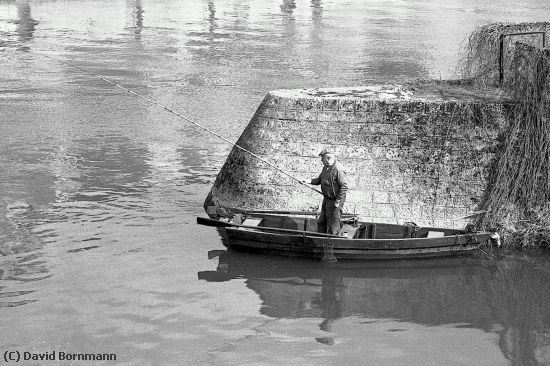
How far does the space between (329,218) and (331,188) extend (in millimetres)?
608

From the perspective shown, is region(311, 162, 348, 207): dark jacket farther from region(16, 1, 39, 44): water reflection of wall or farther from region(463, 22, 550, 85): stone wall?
region(16, 1, 39, 44): water reflection of wall

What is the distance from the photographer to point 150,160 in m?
21.4

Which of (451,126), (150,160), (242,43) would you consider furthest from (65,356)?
(242,43)

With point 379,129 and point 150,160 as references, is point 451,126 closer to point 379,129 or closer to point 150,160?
point 379,129

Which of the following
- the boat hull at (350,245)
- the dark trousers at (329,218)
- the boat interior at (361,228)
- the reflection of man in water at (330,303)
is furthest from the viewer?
the boat interior at (361,228)

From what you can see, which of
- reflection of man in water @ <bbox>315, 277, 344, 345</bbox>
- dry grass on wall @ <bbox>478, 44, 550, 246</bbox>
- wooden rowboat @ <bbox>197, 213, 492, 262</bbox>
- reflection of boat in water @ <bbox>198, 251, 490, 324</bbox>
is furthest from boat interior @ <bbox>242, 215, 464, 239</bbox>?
dry grass on wall @ <bbox>478, 44, 550, 246</bbox>

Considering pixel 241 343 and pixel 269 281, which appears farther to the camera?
pixel 269 281

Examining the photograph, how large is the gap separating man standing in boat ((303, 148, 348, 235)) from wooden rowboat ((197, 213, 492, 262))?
289 millimetres

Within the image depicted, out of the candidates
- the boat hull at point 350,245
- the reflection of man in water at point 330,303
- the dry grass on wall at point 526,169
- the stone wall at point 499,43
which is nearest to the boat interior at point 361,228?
the boat hull at point 350,245

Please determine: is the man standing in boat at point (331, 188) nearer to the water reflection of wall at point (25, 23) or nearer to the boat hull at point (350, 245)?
the boat hull at point (350, 245)

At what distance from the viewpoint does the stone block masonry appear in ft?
54.1

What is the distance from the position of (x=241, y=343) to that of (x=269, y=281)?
7.86ft

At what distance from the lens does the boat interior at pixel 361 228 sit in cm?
1583

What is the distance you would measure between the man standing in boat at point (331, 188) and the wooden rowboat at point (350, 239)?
29 cm
